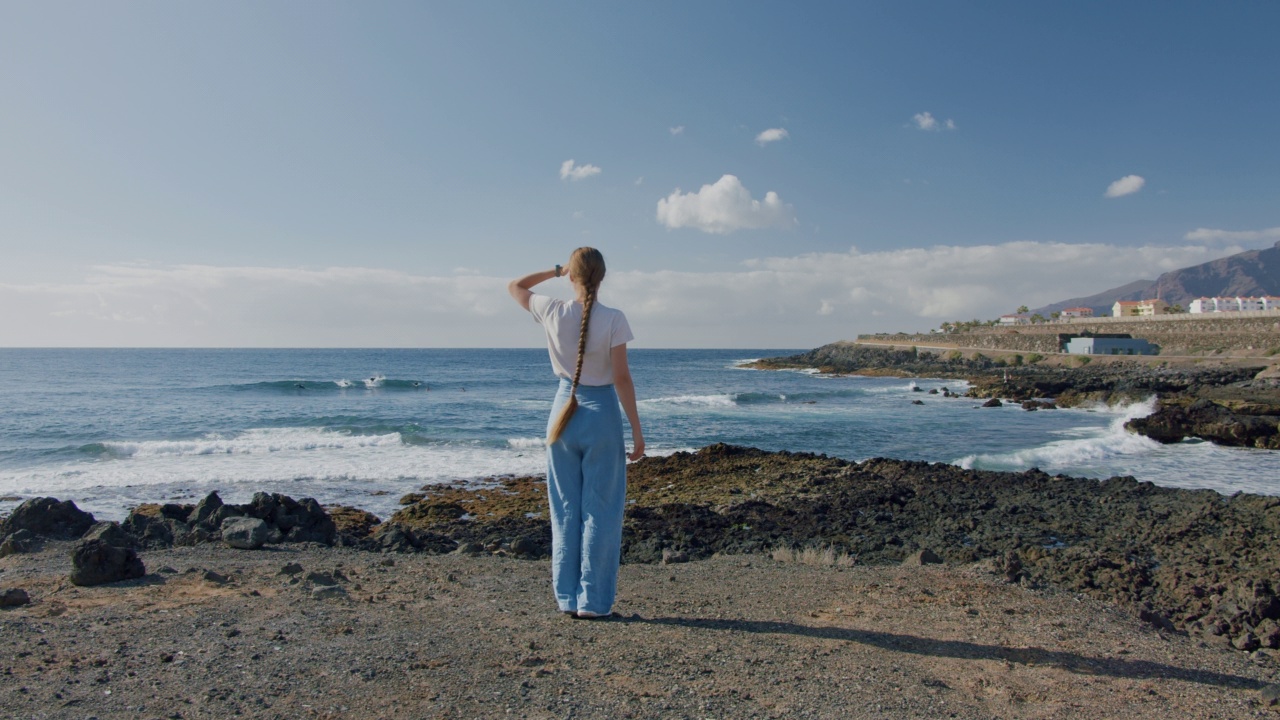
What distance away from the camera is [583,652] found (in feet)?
13.1

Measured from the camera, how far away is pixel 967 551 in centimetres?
830

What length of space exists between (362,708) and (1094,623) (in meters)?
4.92

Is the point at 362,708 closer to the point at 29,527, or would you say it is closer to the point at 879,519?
the point at 29,527

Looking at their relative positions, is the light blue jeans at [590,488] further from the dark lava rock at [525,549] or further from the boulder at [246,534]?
the boulder at [246,534]

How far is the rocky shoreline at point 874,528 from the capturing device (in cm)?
670

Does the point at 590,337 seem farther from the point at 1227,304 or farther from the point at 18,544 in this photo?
the point at 1227,304

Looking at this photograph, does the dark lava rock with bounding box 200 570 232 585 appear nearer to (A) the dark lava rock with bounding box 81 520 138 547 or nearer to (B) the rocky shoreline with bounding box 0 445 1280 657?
(B) the rocky shoreline with bounding box 0 445 1280 657

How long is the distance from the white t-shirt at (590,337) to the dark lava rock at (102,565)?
4.13 m

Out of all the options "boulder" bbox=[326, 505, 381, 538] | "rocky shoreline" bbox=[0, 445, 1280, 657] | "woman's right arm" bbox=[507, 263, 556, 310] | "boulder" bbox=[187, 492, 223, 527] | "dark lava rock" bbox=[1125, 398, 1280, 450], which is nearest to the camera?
"woman's right arm" bbox=[507, 263, 556, 310]

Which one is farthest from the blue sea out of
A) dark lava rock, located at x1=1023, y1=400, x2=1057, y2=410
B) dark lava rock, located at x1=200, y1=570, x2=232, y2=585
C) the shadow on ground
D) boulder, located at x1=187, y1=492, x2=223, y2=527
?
the shadow on ground

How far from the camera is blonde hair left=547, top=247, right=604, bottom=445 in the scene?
13.7ft

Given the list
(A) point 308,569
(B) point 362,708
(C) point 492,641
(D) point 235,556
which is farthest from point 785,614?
(D) point 235,556

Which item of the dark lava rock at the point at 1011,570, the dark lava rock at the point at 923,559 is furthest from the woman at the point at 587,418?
the dark lava rock at the point at 923,559

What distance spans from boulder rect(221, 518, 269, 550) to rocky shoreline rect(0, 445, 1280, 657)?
0.06 feet
